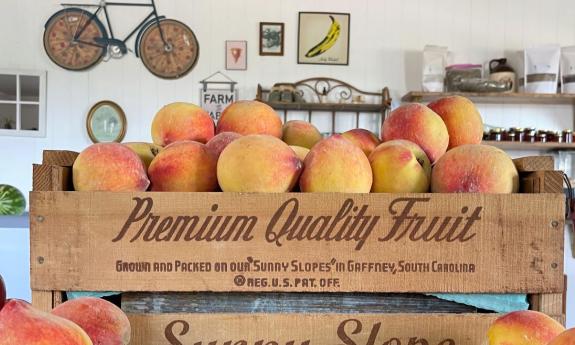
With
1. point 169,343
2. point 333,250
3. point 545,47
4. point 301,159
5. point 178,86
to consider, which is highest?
point 545,47

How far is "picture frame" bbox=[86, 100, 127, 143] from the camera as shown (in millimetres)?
3010

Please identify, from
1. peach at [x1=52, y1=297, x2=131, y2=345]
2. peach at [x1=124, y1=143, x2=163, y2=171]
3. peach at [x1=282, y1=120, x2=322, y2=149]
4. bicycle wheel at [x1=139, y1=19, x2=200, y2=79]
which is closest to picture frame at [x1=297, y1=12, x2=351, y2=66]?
bicycle wheel at [x1=139, y1=19, x2=200, y2=79]

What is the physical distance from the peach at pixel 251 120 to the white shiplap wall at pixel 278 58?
7.37 feet

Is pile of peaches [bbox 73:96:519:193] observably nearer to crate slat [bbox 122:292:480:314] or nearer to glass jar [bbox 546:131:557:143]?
crate slat [bbox 122:292:480:314]

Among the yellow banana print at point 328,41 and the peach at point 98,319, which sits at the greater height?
the yellow banana print at point 328,41

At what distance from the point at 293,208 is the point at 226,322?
0.16m

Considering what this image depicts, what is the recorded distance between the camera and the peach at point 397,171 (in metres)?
0.65

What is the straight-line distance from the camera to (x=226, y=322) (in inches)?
22.9

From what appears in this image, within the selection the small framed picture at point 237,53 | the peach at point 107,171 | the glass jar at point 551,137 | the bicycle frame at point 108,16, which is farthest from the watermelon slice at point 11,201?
the glass jar at point 551,137

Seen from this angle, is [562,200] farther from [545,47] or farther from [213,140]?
[545,47]

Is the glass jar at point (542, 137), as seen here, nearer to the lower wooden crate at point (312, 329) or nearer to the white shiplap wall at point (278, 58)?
the white shiplap wall at point (278, 58)

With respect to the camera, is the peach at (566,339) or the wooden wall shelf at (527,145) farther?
the wooden wall shelf at (527,145)

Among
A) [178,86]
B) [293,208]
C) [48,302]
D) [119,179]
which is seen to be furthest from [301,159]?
[178,86]

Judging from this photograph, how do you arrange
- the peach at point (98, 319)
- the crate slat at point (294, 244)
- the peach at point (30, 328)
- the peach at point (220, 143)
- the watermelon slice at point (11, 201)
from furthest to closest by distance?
the watermelon slice at point (11, 201), the peach at point (220, 143), the crate slat at point (294, 244), the peach at point (98, 319), the peach at point (30, 328)
